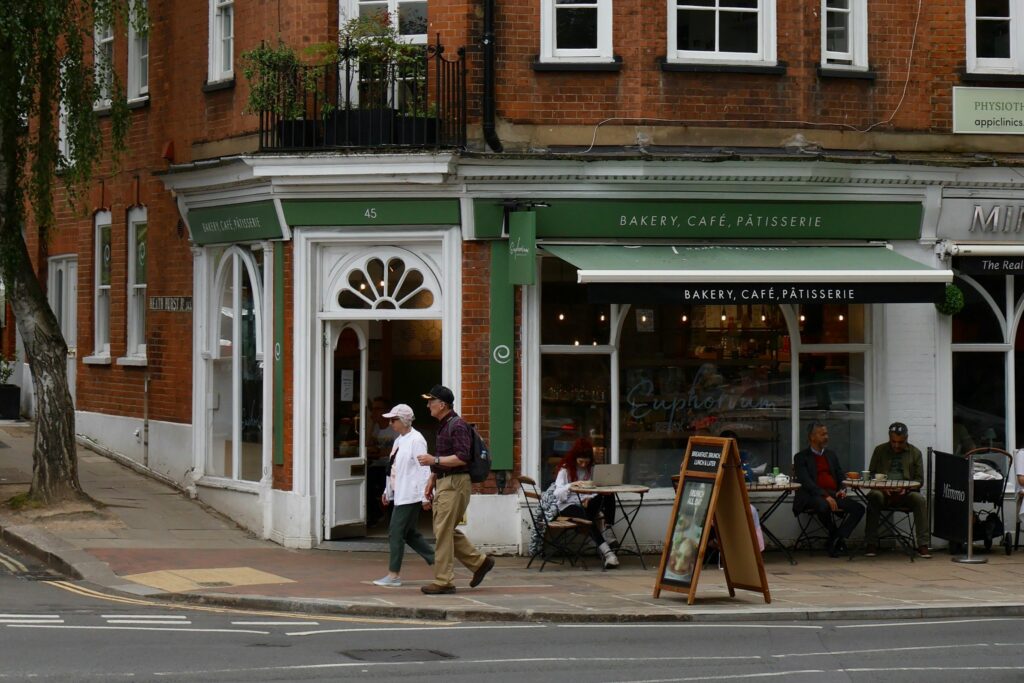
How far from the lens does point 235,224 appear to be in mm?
17328

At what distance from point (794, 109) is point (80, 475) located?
10.0 metres

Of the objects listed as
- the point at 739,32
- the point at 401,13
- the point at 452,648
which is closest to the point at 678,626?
the point at 452,648

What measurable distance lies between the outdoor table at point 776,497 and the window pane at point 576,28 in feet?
16.4

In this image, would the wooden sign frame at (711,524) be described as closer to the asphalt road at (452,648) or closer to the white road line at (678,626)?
the white road line at (678,626)

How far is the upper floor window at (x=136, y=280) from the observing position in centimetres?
2056

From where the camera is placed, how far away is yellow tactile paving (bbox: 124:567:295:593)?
44.4ft

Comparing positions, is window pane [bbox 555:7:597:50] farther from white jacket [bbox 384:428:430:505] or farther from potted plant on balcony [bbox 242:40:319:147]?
white jacket [bbox 384:428:430:505]

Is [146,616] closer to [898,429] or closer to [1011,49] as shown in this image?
[898,429]

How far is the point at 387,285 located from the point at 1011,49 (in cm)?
760

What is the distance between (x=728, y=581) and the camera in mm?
13383

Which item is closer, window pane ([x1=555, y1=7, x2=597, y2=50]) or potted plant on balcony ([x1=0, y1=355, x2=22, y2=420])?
window pane ([x1=555, y1=7, x2=597, y2=50])

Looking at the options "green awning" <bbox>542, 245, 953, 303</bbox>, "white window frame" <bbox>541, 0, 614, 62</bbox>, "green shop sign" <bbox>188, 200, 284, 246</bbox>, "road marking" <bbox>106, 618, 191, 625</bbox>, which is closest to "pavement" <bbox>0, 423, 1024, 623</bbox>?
"road marking" <bbox>106, 618, 191, 625</bbox>

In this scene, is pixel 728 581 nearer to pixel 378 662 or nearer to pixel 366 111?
pixel 378 662

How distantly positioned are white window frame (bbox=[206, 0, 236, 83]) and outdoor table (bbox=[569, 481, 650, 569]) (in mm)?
6537
